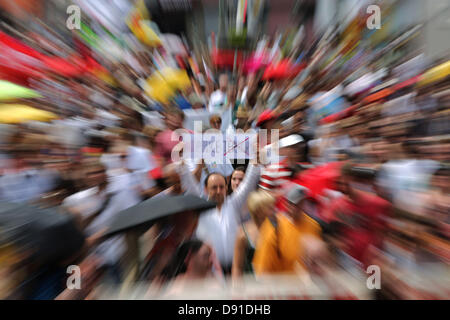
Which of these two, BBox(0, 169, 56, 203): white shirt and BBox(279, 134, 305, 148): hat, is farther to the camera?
BBox(279, 134, 305, 148): hat

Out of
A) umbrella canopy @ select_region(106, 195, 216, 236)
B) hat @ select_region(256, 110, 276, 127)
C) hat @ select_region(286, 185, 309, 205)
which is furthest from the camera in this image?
hat @ select_region(256, 110, 276, 127)

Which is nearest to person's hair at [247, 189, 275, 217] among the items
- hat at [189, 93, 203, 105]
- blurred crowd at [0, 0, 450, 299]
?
blurred crowd at [0, 0, 450, 299]

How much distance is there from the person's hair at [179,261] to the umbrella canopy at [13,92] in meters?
0.82

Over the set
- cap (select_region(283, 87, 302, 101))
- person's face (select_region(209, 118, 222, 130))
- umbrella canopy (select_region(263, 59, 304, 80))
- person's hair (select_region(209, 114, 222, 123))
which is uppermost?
umbrella canopy (select_region(263, 59, 304, 80))

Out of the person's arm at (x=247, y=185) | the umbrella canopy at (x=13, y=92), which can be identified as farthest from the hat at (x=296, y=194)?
the umbrella canopy at (x=13, y=92)

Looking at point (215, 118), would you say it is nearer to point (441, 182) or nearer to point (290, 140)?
point (290, 140)

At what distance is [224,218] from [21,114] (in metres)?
0.84

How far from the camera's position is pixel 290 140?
1060 millimetres

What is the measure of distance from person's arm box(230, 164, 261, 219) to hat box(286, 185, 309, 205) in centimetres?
14

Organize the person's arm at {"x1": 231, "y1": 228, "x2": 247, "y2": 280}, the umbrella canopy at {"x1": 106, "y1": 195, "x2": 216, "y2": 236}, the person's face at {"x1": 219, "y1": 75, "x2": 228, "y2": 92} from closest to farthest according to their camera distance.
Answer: the umbrella canopy at {"x1": 106, "y1": 195, "x2": 216, "y2": 236}, the person's arm at {"x1": 231, "y1": 228, "x2": 247, "y2": 280}, the person's face at {"x1": 219, "y1": 75, "x2": 228, "y2": 92}

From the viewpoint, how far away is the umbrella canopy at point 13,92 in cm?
91

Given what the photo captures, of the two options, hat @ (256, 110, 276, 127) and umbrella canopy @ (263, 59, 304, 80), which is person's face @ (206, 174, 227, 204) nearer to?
hat @ (256, 110, 276, 127)

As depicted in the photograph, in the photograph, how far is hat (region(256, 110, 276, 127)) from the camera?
106cm

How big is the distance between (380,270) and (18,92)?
1.38 meters
